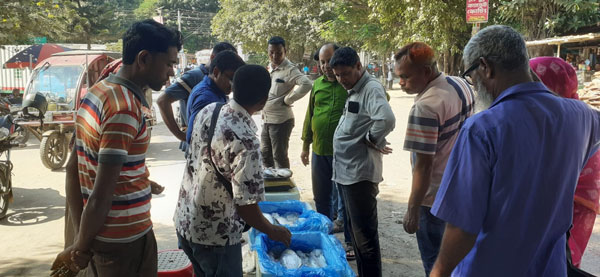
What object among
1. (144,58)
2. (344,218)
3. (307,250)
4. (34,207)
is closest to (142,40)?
(144,58)

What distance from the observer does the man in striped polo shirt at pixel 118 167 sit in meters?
1.80

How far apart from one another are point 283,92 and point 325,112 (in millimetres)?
1243

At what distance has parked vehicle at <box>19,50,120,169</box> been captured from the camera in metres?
8.64

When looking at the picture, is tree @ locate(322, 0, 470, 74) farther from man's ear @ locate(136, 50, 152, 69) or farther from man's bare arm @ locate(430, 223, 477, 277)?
man's bare arm @ locate(430, 223, 477, 277)

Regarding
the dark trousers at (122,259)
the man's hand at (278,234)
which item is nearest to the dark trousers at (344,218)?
the man's hand at (278,234)

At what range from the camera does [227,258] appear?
2.27 metres

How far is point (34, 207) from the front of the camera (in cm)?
620

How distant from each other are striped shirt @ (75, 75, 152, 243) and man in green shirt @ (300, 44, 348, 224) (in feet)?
8.66

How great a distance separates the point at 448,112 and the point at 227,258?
4.81 feet

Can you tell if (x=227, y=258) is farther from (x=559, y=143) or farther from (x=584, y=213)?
(x=584, y=213)

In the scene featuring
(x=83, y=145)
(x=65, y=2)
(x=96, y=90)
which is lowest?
(x=83, y=145)

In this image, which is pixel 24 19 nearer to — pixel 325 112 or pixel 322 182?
pixel 325 112

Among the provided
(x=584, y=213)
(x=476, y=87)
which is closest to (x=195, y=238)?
(x=476, y=87)

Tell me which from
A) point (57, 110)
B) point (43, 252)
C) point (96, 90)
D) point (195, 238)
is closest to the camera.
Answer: point (96, 90)
